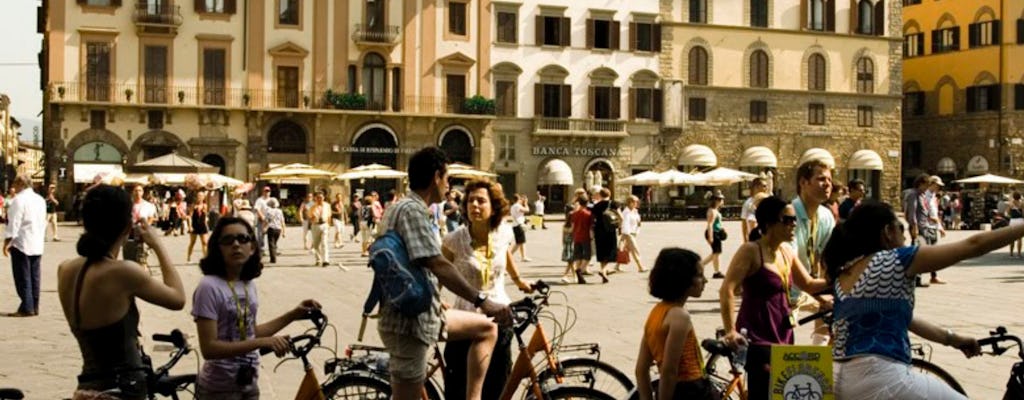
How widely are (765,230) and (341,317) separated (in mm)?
7840

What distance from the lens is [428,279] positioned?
5.39 metres

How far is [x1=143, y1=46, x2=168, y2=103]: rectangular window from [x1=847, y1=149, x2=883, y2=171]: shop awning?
28749 mm

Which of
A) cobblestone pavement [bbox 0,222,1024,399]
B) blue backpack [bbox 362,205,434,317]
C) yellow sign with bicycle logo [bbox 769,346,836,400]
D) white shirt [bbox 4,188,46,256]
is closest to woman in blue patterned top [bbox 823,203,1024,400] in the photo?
yellow sign with bicycle logo [bbox 769,346,836,400]

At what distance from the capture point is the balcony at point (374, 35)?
45.2 metres

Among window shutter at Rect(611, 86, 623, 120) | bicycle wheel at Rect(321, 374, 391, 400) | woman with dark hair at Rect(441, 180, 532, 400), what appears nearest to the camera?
bicycle wheel at Rect(321, 374, 391, 400)

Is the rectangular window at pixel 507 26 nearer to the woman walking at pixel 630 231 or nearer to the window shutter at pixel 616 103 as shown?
the window shutter at pixel 616 103

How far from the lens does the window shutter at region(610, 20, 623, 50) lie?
162ft

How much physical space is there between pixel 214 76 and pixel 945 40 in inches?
1325

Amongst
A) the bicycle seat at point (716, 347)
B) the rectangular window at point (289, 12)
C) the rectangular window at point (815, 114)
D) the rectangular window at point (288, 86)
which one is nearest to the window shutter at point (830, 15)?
the rectangular window at point (815, 114)

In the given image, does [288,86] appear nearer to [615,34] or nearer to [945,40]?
[615,34]

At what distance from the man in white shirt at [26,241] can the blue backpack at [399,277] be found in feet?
29.3

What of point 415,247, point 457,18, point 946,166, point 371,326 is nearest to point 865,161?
point 946,166

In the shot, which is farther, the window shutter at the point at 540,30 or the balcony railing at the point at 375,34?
the window shutter at the point at 540,30

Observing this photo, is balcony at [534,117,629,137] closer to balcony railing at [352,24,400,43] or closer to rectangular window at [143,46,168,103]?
balcony railing at [352,24,400,43]
